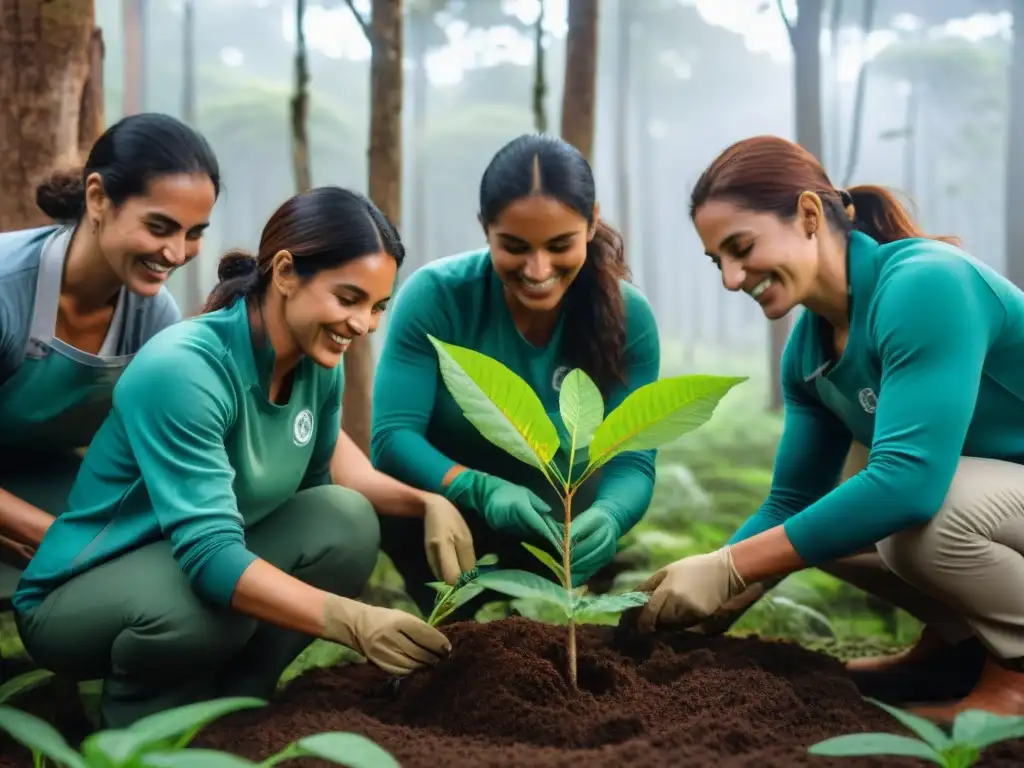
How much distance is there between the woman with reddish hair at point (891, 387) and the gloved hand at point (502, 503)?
27 cm

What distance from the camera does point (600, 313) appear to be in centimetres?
196

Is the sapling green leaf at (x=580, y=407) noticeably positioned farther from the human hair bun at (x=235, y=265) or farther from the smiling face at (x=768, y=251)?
the human hair bun at (x=235, y=265)

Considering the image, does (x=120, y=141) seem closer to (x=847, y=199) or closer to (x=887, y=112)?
(x=847, y=199)

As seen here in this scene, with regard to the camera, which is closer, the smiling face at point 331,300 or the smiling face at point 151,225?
the smiling face at point 331,300

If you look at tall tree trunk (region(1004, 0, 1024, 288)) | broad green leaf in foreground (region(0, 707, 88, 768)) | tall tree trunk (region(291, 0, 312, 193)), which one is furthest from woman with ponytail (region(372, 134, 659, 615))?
tall tree trunk (region(1004, 0, 1024, 288))

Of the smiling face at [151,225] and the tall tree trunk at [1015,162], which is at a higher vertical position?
the tall tree trunk at [1015,162]

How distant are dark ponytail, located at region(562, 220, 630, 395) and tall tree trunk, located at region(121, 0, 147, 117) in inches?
303

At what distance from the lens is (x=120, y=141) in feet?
5.78

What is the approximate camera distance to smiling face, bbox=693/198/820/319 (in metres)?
1.57

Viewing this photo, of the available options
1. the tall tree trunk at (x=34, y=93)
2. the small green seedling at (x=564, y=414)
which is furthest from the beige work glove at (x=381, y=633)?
the tall tree trunk at (x=34, y=93)

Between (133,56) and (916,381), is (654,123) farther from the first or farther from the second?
(916,381)

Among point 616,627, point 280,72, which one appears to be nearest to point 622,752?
point 616,627

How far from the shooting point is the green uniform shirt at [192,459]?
1423mm

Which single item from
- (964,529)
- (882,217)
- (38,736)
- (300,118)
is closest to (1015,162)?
(300,118)
